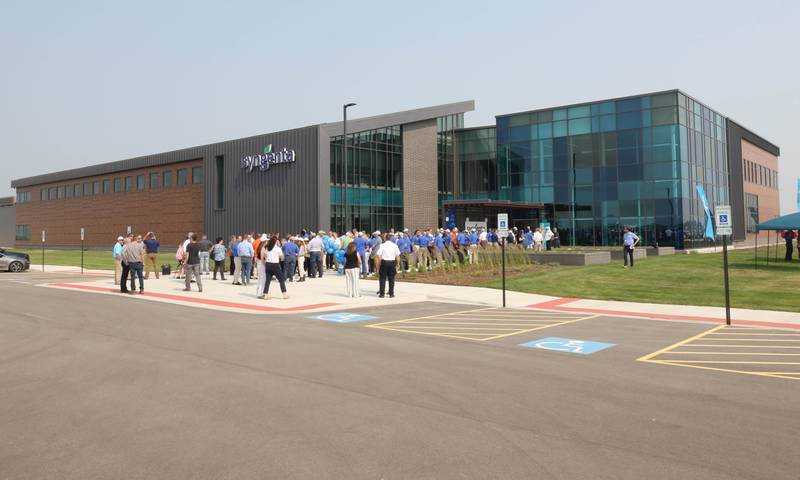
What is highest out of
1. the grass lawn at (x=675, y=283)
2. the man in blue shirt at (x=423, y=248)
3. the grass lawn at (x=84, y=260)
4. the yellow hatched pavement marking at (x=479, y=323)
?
the man in blue shirt at (x=423, y=248)

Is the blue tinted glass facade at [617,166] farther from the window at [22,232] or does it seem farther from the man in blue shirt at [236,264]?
the window at [22,232]

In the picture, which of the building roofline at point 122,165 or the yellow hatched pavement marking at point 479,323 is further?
the building roofline at point 122,165

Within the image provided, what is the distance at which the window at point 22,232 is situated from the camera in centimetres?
7000

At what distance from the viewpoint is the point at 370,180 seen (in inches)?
1622

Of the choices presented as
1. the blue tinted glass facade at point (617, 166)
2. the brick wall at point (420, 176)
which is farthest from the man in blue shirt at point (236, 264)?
the blue tinted glass facade at point (617, 166)

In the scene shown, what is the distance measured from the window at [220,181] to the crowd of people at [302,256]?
63.6 feet

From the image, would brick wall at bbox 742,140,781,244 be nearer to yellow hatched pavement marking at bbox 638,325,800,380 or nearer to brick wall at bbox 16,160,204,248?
brick wall at bbox 16,160,204,248

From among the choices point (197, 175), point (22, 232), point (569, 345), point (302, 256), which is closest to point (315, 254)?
point (302, 256)

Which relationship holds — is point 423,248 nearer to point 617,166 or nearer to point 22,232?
point 617,166

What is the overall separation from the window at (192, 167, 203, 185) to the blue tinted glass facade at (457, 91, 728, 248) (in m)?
23.6

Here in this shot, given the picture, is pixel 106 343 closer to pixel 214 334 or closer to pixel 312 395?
pixel 214 334

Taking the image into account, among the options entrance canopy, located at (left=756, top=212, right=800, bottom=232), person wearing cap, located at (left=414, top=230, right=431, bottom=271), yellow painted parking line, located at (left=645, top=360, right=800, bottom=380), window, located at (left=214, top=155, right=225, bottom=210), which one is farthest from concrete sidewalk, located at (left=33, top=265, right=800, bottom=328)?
window, located at (left=214, top=155, right=225, bottom=210)

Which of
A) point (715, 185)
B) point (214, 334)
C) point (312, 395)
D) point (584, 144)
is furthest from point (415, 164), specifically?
point (312, 395)

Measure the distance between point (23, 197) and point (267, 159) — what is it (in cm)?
4713
